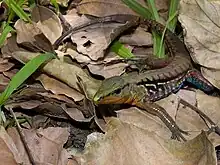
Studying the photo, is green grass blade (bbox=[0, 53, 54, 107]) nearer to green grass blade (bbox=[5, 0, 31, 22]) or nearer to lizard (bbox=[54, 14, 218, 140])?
lizard (bbox=[54, 14, 218, 140])

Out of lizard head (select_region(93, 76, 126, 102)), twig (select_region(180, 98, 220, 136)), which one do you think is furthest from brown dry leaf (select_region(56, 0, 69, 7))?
twig (select_region(180, 98, 220, 136))

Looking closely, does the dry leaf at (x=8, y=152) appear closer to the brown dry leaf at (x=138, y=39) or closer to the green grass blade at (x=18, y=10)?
the green grass blade at (x=18, y=10)

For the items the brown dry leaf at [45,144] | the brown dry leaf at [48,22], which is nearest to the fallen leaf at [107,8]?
the brown dry leaf at [48,22]

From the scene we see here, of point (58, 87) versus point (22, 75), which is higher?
point (22, 75)

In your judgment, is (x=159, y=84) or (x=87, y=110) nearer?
(x=87, y=110)

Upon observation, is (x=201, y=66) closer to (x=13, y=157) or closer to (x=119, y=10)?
(x=119, y=10)

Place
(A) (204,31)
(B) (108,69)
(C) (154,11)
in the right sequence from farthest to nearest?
(C) (154,11) → (B) (108,69) → (A) (204,31)

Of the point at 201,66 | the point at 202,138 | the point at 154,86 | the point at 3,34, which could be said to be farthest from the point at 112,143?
the point at 3,34

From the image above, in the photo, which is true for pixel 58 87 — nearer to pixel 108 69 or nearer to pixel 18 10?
pixel 108 69

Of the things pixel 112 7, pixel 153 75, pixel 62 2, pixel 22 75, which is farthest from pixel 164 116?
pixel 62 2
